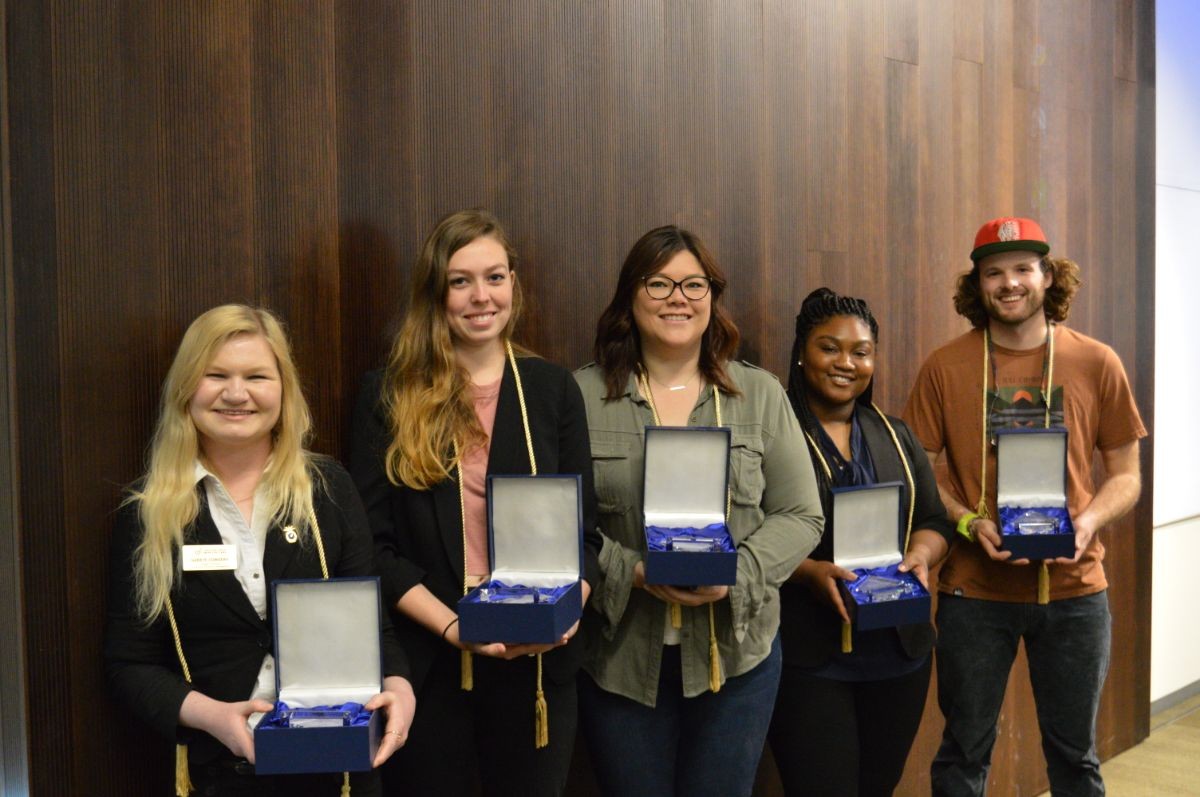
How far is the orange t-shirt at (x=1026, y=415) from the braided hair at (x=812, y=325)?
0.41 m

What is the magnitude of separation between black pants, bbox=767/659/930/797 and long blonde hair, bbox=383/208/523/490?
3.23 feet

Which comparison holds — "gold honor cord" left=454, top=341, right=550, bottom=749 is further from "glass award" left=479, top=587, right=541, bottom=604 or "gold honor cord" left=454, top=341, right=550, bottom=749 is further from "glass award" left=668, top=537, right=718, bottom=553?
"glass award" left=668, top=537, right=718, bottom=553

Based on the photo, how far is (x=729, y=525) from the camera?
234 cm

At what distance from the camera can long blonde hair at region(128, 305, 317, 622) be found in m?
1.74

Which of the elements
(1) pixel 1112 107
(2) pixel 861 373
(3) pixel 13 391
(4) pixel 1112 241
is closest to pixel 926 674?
(2) pixel 861 373

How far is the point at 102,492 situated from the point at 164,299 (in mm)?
367

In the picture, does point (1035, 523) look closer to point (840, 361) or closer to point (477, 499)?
point (840, 361)

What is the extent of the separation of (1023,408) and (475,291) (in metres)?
1.61

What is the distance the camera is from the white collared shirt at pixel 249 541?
70.2 inches

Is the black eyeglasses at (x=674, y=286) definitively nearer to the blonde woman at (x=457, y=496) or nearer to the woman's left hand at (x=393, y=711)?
the blonde woman at (x=457, y=496)

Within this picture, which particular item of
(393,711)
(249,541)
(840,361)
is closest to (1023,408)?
(840,361)

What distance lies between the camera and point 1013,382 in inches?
115

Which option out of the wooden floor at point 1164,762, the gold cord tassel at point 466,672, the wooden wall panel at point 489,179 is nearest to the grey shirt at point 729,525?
the gold cord tassel at point 466,672

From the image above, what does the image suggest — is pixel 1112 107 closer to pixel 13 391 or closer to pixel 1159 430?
pixel 1159 430
